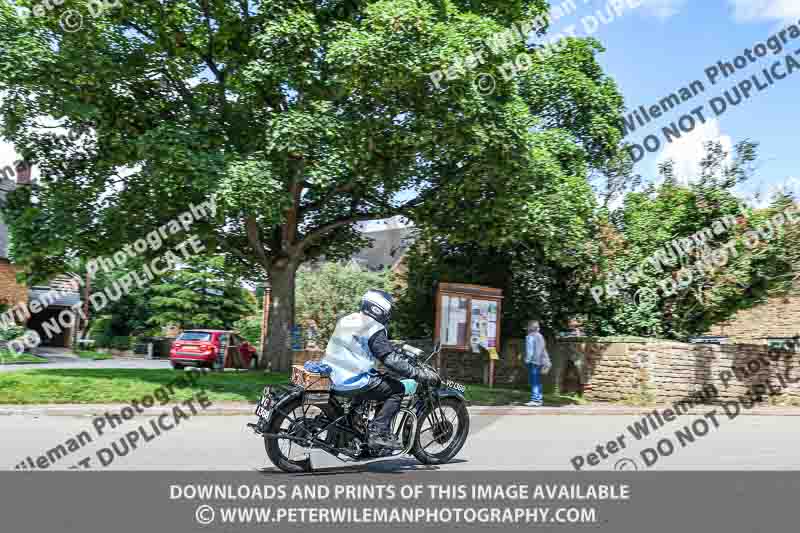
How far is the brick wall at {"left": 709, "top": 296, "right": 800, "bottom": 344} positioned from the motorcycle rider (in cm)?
2692

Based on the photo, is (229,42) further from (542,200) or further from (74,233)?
(542,200)

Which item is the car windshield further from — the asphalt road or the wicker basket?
the wicker basket

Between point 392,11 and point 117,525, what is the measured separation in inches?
462

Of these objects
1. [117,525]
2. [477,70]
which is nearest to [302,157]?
[477,70]

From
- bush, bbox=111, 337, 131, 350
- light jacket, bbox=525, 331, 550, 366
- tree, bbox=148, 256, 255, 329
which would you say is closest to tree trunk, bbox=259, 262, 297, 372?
light jacket, bbox=525, 331, 550, 366

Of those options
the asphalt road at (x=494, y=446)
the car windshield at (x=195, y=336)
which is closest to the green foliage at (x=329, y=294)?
the car windshield at (x=195, y=336)

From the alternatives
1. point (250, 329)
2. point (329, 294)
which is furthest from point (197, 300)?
point (329, 294)

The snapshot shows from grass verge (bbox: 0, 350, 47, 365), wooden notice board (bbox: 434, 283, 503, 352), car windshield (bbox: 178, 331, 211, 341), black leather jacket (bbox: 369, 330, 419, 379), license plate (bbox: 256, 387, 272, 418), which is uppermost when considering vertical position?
wooden notice board (bbox: 434, 283, 503, 352)

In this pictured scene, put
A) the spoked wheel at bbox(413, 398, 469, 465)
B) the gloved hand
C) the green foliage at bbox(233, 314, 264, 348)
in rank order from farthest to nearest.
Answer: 1. the green foliage at bbox(233, 314, 264, 348)
2. the spoked wheel at bbox(413, 398, 469, 465)
3. the gloved hand

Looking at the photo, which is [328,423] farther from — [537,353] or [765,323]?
[765,323]

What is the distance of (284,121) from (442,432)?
9.21 metres

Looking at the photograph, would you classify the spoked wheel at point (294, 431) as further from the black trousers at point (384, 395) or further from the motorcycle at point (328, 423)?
the black trousers at point (384, 395)

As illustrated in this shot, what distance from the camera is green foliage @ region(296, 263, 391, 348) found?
35625 millimetres

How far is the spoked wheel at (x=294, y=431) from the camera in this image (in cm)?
776
